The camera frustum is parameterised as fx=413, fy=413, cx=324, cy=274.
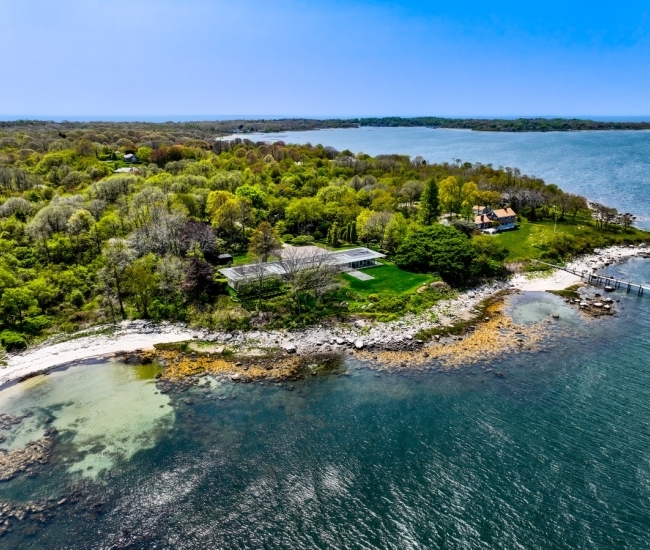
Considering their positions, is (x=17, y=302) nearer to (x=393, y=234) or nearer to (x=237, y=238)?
(x=237, y=238)

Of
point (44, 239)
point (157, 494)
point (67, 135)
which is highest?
point (67, 135)

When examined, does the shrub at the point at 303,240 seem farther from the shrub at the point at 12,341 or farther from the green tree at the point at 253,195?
the shrub at the point at 12,341

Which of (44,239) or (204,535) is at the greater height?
(44,239)

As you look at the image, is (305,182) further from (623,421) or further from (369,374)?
(623,421)

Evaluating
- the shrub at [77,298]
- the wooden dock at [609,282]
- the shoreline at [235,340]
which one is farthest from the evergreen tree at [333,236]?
the shrub at [77,298]

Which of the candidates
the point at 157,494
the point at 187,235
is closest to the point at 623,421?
the point at 157,494

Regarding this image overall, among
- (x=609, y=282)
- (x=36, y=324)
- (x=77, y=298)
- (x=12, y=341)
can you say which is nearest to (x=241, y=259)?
(x=77, y=298)

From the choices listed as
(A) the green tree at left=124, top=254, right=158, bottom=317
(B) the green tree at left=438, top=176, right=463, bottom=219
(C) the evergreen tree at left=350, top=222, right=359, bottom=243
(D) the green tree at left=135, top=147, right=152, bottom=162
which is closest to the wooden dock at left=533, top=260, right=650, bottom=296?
(B) the green tree at left=438, top=176, right=463, bottom=219
